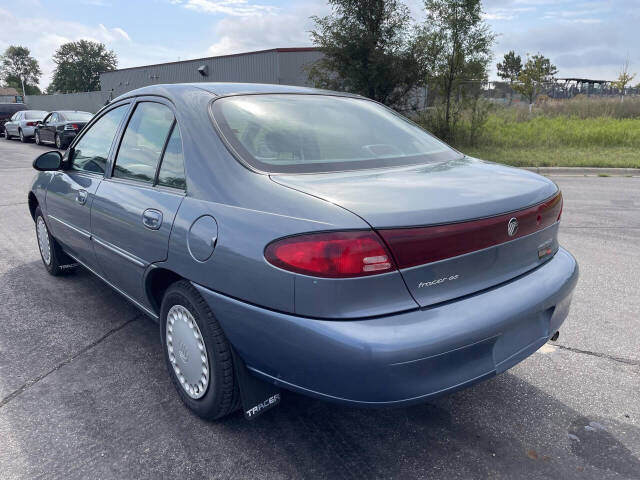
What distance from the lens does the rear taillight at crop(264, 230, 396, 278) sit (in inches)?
69.4

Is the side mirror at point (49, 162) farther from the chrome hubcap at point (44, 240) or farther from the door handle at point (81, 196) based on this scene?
the chrome hubcap at point (44, 240)

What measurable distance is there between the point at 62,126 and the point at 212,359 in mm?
18581

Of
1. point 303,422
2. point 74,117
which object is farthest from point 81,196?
point 74,117

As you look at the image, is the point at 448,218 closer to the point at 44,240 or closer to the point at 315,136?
the point at 315,136

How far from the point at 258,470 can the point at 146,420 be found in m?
0.70

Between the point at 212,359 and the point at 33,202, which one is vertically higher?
the point at 33,202

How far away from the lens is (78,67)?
3327 inches

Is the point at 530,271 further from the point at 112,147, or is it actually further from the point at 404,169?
the point at 112,147

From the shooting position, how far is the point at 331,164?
2.38 metres

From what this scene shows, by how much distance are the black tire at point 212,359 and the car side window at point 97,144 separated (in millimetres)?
1411

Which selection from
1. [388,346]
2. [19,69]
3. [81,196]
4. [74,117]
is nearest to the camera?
[388,346]

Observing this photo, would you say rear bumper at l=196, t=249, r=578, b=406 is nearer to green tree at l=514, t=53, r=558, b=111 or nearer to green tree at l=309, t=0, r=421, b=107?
green tree at l=309, t=0, r=421, b=107

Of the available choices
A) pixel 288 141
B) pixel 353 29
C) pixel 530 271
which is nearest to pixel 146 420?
pixel 288 141

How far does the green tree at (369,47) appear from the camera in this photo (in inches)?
→ 613
